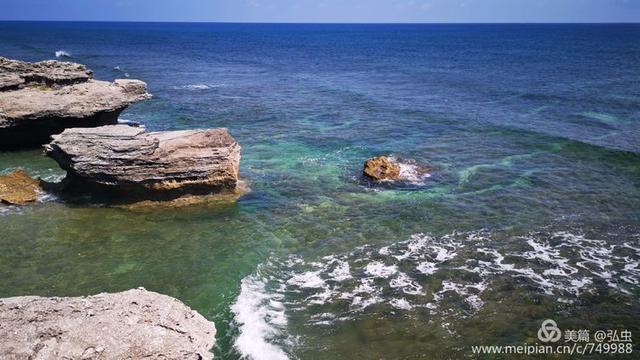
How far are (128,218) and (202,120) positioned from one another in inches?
844

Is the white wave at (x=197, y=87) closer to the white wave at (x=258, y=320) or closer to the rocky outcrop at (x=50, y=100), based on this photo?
the rocky outcrop at (x=50, y=100)

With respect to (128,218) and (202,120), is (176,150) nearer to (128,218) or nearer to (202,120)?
(128,218)

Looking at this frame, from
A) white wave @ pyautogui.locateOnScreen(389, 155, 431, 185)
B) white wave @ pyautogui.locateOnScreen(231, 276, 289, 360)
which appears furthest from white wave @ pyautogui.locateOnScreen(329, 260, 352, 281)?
white wave @ pyautogui.locateOnScreen(389, 155, 431, 185)

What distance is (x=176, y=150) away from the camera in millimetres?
21984

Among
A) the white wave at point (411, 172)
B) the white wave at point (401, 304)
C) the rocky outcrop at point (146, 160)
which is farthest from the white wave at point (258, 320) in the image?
the white wave at point (411, 172)

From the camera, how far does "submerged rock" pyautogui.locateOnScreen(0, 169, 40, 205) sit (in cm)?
2208

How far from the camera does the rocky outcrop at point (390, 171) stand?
26.7 metres

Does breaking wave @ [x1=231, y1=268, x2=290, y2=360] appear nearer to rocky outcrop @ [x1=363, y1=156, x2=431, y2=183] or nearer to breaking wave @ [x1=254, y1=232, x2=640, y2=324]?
breaking wave @ [x1=254, y1=232, x2=640, y2=324]

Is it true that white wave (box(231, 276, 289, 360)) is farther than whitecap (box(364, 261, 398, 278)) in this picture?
No

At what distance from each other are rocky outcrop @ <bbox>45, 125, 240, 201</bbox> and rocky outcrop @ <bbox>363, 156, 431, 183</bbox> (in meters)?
7.77

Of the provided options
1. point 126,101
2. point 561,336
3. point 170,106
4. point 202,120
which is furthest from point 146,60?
point 561,336

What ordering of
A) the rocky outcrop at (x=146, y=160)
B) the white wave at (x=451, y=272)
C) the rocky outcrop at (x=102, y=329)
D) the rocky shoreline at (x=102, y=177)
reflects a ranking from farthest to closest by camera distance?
1. the rocky outcrop at (x=146, y=160)
2. the white wave at (x=451, y=272)
3. the rocky shoreline at (x=102, y=177)
4. the rocky outcrop at (x=102, y=329)

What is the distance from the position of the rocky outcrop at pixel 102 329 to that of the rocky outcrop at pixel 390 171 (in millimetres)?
17492

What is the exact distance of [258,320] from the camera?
47.6ft
